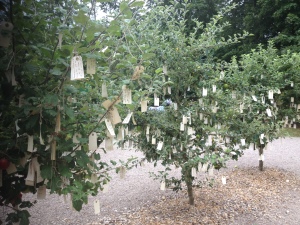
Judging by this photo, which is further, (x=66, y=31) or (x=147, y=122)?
(x=147, y=122)

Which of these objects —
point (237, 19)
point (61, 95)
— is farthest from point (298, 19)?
point (61, 95)

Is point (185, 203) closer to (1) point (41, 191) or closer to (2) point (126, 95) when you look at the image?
(1) point (41, 191)

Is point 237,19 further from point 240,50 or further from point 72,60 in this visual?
point 72,60

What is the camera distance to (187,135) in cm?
285

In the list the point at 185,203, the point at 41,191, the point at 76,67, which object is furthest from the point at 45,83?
the point at 185,203

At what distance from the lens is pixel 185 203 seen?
3.64 metres

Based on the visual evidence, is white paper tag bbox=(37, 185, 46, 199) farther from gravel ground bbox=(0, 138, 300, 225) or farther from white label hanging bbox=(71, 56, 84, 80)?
gravel ground bbox=(0, 138, 300, 225)

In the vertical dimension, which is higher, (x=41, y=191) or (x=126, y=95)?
(x=126, y=95)

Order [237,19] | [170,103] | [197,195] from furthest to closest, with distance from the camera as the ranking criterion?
[237,19]
[197,195]
[170,103]

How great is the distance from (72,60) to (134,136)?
7.40ft

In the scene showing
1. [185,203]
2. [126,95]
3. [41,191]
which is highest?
[126,95]

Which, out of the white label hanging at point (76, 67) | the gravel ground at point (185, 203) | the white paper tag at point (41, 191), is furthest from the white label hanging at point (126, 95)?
the gravel ground at point (185, 203)

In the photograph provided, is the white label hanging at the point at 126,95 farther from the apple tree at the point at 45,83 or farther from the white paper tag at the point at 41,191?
the white paper tag at the point at 41,191

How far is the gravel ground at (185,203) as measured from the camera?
3.31 meters
